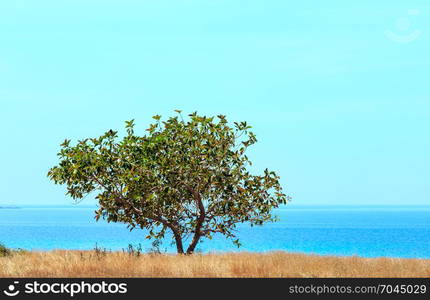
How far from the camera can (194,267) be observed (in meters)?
21.7

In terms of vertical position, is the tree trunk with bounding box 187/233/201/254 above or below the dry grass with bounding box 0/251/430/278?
above

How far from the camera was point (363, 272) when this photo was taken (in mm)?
21422

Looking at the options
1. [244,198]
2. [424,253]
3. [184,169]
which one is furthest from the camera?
[424,253]

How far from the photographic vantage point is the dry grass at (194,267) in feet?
68.6

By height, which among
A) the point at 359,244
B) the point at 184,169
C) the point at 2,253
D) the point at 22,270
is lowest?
the point at 22,270

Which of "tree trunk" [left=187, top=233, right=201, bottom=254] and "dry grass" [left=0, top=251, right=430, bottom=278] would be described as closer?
"dry grass" [left=0, top=251, right=430, bottom=278]

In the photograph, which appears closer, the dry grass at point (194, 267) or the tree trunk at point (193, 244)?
the dry grass at point (194, 267)

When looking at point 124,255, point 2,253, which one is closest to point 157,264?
point 124,255

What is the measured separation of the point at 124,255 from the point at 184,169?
462 centimetres

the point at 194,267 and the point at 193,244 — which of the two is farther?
the point at 193,244

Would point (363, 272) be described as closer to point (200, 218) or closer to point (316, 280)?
point (316, 280)

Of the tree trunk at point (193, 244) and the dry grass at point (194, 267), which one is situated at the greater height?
the tree trunk at point (193, 244)

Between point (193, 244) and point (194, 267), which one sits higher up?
point (193, 244)

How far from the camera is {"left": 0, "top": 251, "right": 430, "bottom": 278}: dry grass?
68.6 feet
